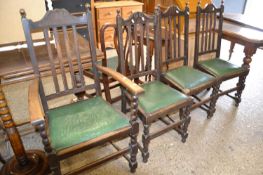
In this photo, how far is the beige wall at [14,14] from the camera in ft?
7.02

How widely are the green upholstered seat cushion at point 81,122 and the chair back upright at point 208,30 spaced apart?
127 centimetres

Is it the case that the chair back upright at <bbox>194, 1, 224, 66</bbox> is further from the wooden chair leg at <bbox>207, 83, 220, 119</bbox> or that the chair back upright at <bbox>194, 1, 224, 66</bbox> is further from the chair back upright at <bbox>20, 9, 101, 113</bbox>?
the chair back upright at <bbox>20, 9, 101, 113</bbox>

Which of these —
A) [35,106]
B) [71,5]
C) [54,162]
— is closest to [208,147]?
[54,162]

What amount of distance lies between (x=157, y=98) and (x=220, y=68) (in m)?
0.92

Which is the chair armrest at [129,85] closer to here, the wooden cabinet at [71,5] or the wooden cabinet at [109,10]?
the wooden cabinet at [71,5]

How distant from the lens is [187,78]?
2016mm

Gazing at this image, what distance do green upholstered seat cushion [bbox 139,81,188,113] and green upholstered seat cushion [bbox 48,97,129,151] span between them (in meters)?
0.26

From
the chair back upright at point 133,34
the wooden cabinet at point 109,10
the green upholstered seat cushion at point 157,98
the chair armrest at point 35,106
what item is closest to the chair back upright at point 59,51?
the chair armrest at point 35,106

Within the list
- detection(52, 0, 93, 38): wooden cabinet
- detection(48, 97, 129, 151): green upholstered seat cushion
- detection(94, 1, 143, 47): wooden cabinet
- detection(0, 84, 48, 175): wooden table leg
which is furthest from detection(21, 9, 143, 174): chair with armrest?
detection(94, 1, 143, 47): wooden cabinet

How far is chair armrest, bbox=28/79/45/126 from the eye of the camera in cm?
110

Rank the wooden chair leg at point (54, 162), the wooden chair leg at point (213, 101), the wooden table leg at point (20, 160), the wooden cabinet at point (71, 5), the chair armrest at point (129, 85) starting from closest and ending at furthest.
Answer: the wooden chair leg at point (54, 162), the chair armrest at point (129, 85), the wooden table leg at point (20, 160), the wooden chair leg at point (213, 101), the wooden cabinet at point (71, 5)

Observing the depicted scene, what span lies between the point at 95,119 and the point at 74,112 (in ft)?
0.62

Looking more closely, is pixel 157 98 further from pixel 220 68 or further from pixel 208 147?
pixel 220 68

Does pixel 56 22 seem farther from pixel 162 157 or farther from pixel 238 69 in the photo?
pixel 238 69
